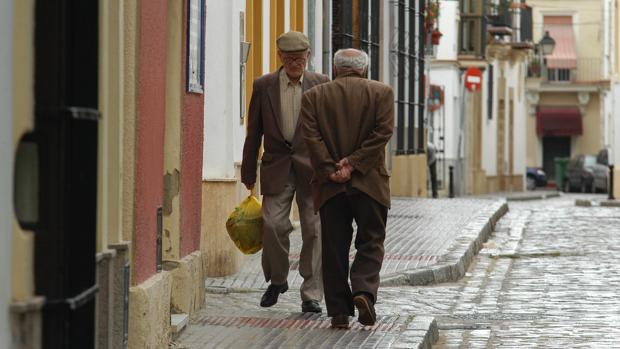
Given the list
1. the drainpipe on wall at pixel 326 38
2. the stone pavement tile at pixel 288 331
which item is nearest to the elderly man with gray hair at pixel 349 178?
the stone pavement tile at pixel 288 331

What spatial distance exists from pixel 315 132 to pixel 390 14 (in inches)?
804

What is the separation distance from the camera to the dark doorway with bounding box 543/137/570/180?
237ft

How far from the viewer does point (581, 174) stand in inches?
2323

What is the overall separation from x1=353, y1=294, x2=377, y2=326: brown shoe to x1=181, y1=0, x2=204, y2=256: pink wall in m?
1.17

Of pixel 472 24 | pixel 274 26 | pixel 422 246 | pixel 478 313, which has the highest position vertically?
pixel 472 24

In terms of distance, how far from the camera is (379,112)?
10219 mm

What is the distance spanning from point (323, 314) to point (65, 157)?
6452 millimetres

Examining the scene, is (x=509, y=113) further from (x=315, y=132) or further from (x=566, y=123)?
(x=315, y=132)

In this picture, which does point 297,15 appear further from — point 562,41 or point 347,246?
point 562,41

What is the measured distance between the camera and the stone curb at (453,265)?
47.1 feet

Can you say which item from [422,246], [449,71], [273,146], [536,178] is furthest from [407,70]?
[536,178]

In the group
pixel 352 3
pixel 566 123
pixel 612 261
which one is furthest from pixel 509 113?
pixel 612 261

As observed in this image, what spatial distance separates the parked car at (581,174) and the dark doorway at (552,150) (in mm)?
10096

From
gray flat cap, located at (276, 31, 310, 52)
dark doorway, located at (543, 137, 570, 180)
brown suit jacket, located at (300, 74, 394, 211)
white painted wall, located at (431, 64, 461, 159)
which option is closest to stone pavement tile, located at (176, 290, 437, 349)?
brown suit jacket, located at (300, 74, 394, 211)
